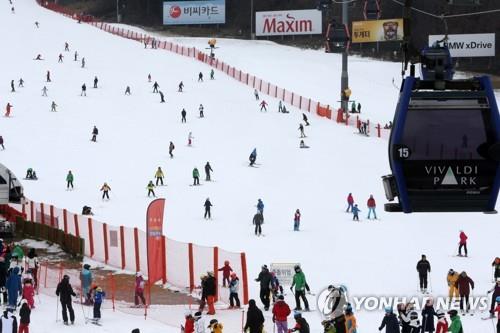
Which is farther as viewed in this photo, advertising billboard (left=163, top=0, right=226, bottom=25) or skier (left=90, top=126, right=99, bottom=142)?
advertising billboard (left=163, top=0, right=226, bottom=25)

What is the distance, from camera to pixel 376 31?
8650 cm

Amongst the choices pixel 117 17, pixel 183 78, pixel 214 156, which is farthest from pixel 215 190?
pixel 117 17

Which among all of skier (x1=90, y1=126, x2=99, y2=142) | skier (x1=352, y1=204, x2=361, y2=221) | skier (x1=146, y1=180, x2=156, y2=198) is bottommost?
skier (x1=352, y1=204, x2=361, y2=221)

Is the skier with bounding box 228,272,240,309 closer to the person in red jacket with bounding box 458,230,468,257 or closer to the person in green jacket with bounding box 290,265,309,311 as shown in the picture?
the person in green jacket with bounding box 290,265,309,311

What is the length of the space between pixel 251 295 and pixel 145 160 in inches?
909

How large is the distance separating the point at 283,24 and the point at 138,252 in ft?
230

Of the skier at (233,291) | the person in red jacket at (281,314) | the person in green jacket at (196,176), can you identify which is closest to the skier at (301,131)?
the person in green jacket at (196,176)

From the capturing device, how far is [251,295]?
25516 millimetres

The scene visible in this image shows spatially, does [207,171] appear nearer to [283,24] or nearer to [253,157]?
[253,157]

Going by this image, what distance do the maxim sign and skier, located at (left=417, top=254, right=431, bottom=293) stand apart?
233 feet

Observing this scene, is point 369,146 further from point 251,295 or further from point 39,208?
→ point 251,295

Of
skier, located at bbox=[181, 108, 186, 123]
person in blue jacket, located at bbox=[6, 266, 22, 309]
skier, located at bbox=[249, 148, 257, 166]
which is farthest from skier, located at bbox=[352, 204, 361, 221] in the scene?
skier, located at bbox=[181, 108, 186, 123]

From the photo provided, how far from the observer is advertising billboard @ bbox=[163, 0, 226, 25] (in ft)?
331

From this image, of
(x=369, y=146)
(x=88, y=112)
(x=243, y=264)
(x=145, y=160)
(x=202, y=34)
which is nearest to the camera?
(x=243, y=264)
